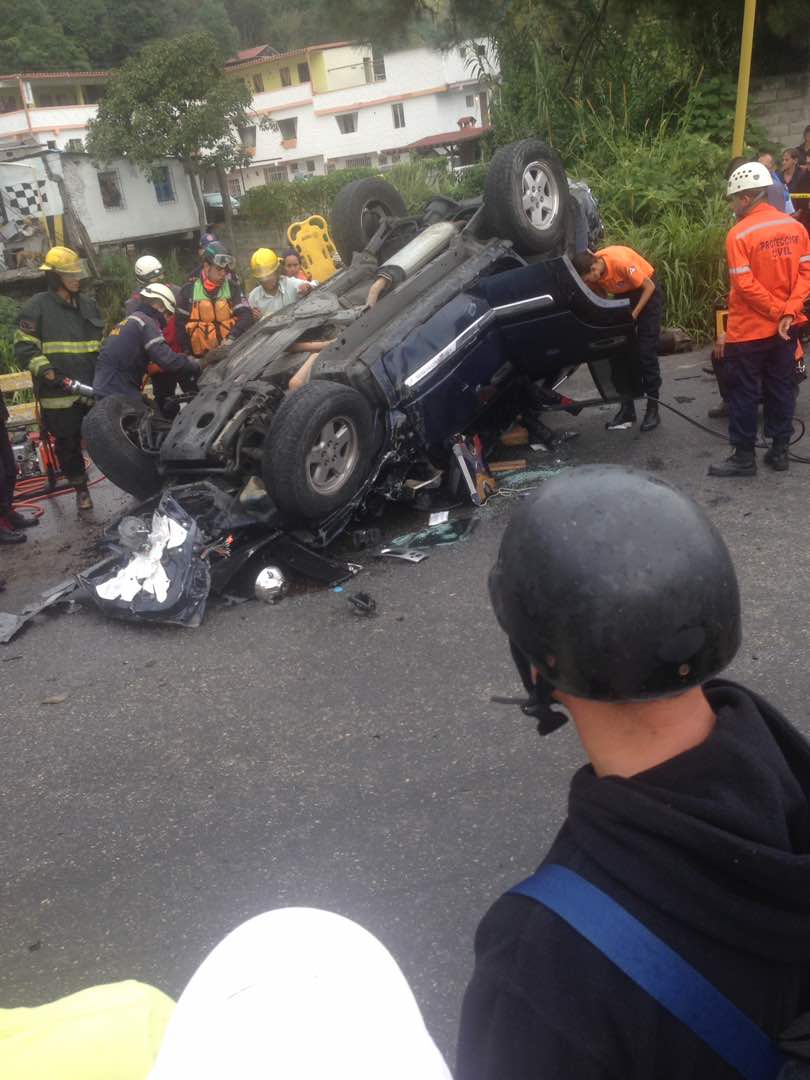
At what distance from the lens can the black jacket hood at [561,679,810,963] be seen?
993 millimetres

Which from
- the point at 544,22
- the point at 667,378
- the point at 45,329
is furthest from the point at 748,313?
the point at 544,22

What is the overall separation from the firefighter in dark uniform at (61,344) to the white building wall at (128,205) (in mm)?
24404

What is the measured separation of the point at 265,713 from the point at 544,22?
13.0 meters

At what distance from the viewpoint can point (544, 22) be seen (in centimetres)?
1387

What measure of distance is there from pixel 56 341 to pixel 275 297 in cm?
217

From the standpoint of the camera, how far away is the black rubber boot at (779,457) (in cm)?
610

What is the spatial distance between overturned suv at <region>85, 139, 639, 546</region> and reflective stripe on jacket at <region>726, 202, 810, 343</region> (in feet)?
2.66

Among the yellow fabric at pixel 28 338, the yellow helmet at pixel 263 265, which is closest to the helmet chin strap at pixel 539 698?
the yellow fabric at pixel 28 338

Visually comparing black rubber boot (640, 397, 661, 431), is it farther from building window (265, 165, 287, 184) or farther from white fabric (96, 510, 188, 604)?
building window (265, 165, 287, 184)

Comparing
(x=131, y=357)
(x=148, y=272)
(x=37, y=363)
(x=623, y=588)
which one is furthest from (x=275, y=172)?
(x=623, y=588)

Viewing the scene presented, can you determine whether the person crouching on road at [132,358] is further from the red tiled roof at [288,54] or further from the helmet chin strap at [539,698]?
the red tiled roof at [288,54]

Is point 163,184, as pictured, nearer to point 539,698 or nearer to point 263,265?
point 263,265

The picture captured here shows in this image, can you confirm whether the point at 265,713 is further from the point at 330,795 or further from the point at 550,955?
the point at 550,955

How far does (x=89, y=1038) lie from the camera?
1.12 m
